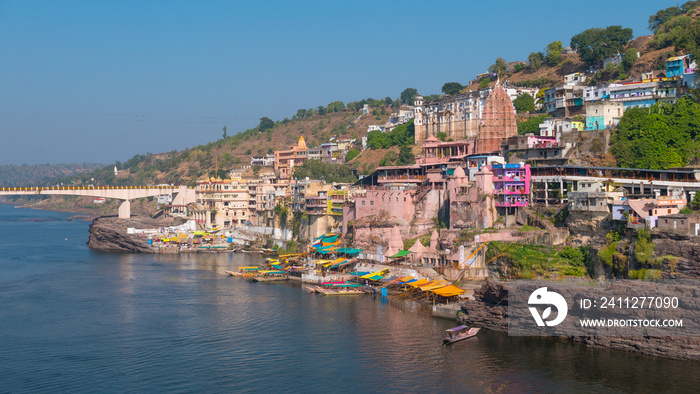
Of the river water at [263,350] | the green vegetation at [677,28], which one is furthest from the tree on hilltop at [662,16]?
the river water at [263,350]

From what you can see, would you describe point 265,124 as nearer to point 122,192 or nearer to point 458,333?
point 122,192

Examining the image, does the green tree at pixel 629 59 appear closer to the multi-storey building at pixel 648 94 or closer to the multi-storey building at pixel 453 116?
the multi-storey building at pixel 648 94

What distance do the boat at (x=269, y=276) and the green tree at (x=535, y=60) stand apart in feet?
142

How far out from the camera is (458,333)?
32000mm

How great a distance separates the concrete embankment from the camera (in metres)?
28.6

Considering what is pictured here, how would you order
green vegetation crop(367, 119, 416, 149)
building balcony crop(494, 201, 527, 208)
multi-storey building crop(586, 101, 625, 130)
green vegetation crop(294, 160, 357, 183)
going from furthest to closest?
green vegetation crop(367, 119, 416, 149), green vegetation crop(294, 160, 357, 183), multi-storey building crop(586, 101, 625, 130), building balcony crop(494, 201, 527, 208)

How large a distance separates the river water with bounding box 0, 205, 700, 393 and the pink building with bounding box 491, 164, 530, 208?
1062 centimetres

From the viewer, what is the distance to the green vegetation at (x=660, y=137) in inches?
1711

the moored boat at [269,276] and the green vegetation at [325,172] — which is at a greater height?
the green vegetation at [325,172]

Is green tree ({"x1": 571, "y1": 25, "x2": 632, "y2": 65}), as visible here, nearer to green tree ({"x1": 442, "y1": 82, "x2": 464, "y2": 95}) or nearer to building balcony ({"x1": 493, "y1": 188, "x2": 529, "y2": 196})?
green tree ({"x1": 442, "y1": 82, "x2": 464, "y2": 95})

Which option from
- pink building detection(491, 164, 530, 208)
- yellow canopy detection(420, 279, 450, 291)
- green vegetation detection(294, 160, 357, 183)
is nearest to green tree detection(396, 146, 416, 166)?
green vegetation detection(294, 160, 357, 183)

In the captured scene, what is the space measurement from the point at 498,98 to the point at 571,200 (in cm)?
1872

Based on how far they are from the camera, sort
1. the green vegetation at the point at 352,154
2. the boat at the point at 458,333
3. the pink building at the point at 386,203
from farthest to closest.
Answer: the green vegetation at the point at 352,154 < the pink building at the point at 386,203 < the boat at the point at 458,333

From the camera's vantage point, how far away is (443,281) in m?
40.8
